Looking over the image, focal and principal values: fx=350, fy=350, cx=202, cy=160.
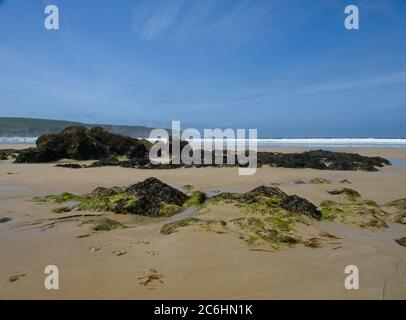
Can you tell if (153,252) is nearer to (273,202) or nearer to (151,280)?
(151,280)

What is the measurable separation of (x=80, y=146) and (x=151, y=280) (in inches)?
600

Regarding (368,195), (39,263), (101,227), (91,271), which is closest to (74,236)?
(101,227)

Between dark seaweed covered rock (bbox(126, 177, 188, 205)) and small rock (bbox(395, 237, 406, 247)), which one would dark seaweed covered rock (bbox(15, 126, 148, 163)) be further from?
small rock (bbox(395, 237, 406, 247))

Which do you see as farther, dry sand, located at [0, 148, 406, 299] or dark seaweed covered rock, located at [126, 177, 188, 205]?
dark seaweed covered rock, located at [126, 177, 188, 205]

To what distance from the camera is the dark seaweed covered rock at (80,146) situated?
16.2 metres

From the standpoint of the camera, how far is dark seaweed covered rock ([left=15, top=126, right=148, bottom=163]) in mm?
16250

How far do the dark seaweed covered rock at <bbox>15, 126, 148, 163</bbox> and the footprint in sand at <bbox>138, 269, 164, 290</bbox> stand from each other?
14249mm

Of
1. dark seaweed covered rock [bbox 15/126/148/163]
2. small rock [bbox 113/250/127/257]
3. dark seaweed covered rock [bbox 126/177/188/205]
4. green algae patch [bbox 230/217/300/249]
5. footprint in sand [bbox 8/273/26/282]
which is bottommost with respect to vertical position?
footprint in sand [bbox 8/273/26/282]

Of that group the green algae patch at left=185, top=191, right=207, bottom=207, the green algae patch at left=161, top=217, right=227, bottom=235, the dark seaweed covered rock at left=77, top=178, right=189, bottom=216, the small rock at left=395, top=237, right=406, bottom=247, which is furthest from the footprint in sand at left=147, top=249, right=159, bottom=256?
the small rock at left=395, top=237, right=406, bottom=247

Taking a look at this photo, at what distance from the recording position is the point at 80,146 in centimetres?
1744

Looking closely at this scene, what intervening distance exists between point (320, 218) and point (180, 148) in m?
14.9

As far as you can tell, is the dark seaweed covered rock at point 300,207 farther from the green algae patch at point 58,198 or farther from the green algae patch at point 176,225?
the green algae patch at point 58,198

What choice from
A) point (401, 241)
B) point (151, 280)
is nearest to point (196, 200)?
point (401, 241)

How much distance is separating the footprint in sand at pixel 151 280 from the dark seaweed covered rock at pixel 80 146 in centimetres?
1425
